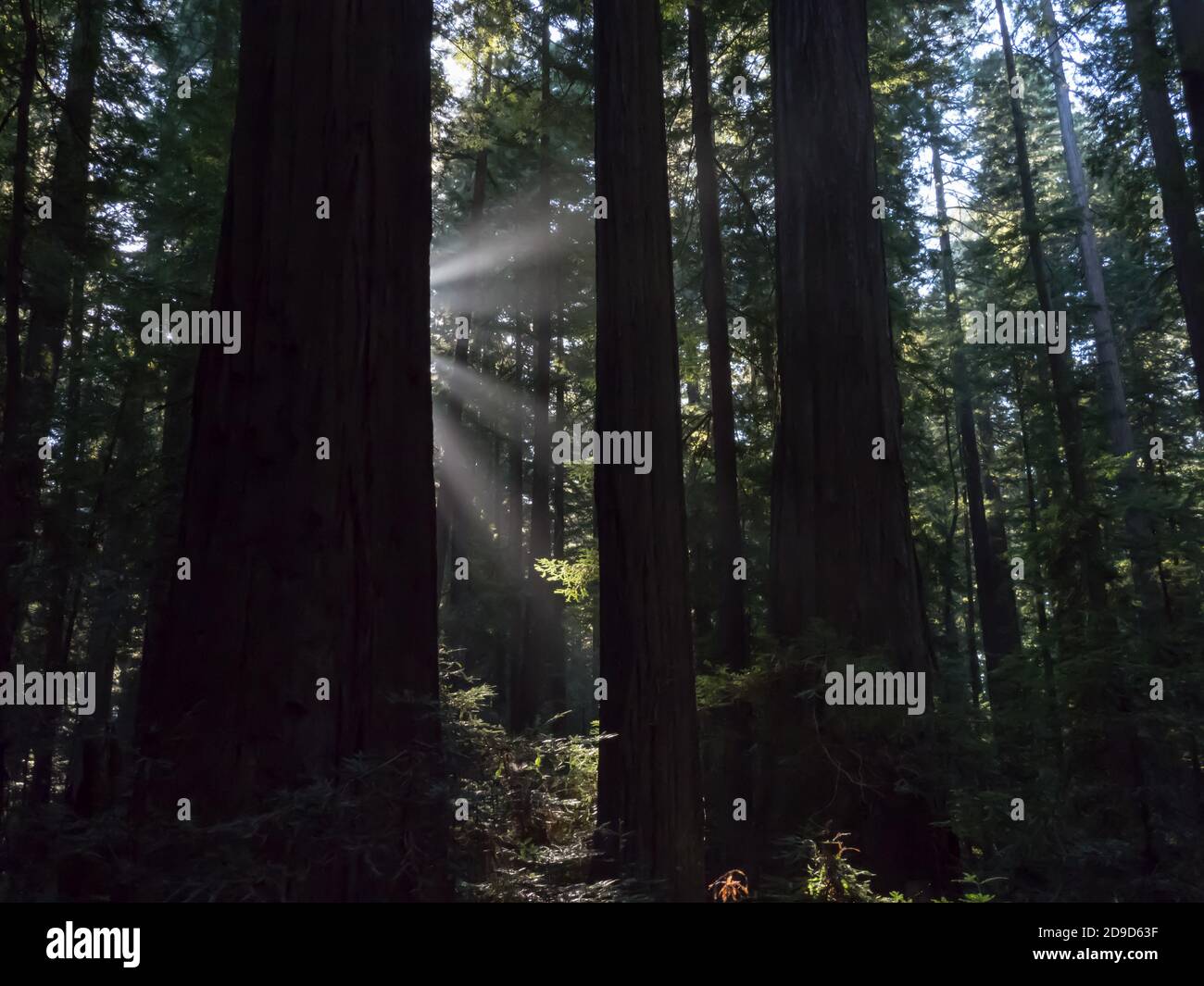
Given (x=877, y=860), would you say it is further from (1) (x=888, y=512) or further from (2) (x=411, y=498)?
(2) (x=411, y=498)

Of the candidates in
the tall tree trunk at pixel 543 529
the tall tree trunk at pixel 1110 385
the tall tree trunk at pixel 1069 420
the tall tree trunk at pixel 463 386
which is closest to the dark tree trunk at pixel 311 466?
the tall tree trunk at pixel 1069 420

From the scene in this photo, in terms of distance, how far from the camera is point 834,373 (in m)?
8.77

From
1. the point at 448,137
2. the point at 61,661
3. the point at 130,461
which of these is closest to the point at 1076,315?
the point at 448,137

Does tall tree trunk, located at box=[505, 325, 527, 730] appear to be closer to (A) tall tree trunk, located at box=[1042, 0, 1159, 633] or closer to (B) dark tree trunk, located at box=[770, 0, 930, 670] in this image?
(A) tall tree trunk, located at box=[1042, 0, 1159, 633]

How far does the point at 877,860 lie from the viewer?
7.22m

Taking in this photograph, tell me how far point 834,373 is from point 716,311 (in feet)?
20.3

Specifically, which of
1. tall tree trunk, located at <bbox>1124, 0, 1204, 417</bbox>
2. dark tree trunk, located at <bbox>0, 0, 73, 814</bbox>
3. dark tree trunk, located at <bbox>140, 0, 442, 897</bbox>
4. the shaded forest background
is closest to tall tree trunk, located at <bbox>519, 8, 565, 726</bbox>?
the shaded forest background

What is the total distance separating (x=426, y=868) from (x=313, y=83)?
13.3 feet

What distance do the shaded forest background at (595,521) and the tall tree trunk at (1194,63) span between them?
0.06 meters

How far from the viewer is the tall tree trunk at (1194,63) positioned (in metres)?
11.6

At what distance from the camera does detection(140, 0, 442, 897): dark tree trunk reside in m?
4.20

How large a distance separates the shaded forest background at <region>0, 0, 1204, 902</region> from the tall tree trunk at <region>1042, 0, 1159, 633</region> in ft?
1.09

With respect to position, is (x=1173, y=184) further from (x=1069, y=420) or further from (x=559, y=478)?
(x=559, y=478)

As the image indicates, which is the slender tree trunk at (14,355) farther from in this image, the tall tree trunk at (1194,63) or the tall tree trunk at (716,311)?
the tall tree trunk at (1194,63)
